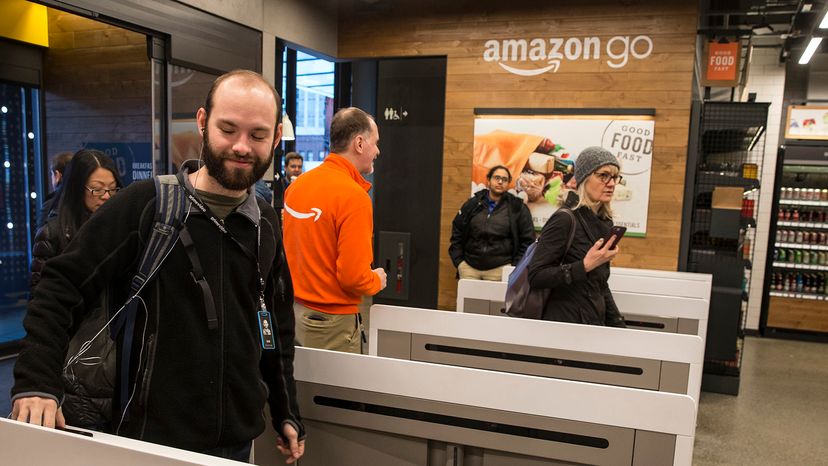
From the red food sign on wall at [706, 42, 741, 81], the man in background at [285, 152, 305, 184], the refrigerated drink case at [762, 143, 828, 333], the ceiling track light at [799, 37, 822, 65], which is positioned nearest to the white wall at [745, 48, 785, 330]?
the refrigerated drink case at [762, 143, 828, 333]

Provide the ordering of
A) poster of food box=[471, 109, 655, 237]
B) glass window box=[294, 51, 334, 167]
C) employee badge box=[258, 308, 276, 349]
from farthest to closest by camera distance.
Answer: glass window box=[294, 51, 334, 167] → poster of food box=[471, 109, 655, 237] → employee badge box=[258, 308, 276, 349]

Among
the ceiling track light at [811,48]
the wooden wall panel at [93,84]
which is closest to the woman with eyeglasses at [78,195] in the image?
the wooden wall panel at [93,84]

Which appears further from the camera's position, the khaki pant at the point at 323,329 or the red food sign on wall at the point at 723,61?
the red food sign on wall at the point at 723,61

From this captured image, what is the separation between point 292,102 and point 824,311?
658cm

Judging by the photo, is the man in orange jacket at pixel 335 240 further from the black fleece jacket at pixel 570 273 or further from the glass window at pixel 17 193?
the glass window at pixel 17 193

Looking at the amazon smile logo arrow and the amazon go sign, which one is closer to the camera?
the amazon smile logo arrow

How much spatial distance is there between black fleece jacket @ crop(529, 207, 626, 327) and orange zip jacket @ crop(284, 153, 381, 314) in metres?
0.68

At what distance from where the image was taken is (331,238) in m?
2.29

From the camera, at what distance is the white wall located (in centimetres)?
679

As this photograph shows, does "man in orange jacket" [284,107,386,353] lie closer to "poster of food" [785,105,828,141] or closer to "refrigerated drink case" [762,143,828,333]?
"refrigerated drink case" [762,143,828,333]

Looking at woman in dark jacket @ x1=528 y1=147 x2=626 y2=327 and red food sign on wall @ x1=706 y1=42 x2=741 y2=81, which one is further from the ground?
red food sign on wall @ x1=706 y1=42 x2=741 y2=81

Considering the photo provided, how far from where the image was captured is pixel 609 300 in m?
2.38

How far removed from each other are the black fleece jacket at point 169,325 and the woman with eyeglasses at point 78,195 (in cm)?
177

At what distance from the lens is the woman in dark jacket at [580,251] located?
2.22 m
